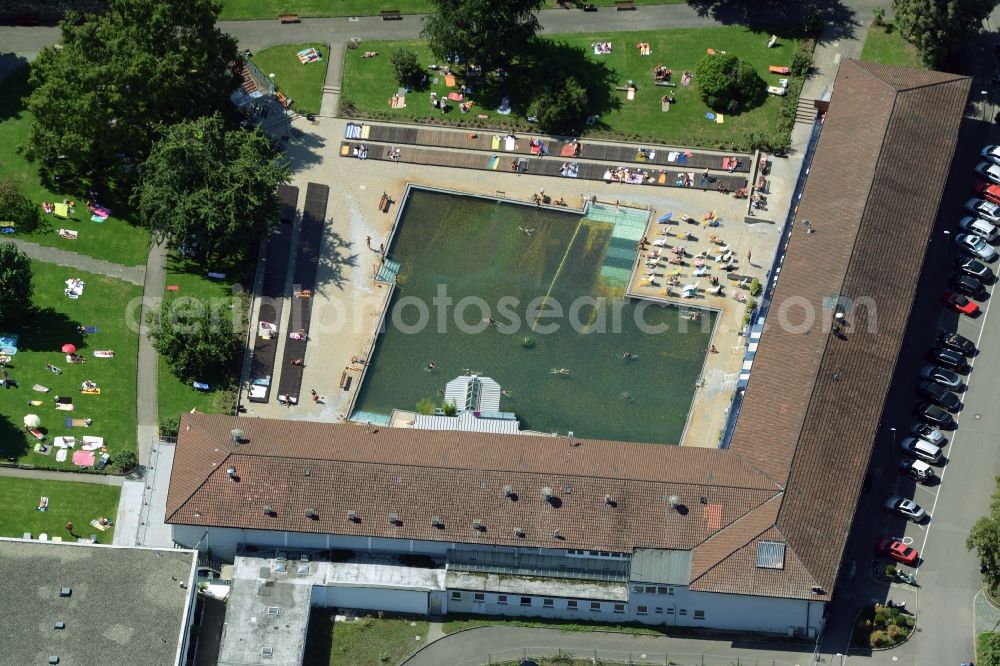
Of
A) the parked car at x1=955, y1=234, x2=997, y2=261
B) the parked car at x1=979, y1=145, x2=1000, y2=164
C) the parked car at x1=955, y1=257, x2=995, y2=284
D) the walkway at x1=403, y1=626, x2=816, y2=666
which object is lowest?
the walkway at x1=403, y1=626, x2=816, y2=666

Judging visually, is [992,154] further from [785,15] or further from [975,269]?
[785,15]

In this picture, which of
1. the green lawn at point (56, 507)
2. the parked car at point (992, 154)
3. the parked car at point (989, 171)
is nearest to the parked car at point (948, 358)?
the parked car at point (989, 171)

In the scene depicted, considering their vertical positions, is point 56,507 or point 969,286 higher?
point 969,286

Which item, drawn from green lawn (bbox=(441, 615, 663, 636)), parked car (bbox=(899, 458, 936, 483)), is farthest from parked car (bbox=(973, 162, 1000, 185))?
green lawn (bbox=(441, 615, 663, 636))

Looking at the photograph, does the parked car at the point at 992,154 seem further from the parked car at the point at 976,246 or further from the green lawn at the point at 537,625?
the green lawn at the point at 537,625

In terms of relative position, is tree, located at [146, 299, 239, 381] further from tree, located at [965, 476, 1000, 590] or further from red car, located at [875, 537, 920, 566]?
tree, located at [965, 476, 1000, 590]

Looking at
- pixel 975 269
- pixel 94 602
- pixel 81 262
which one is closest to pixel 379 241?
pixel 81 262

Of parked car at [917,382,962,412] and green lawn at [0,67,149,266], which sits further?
green lawn at [0,67,149,266]
